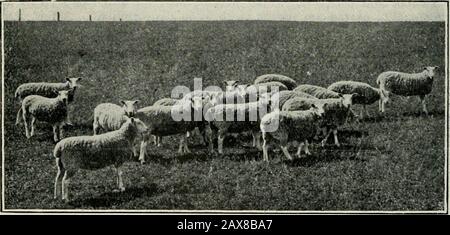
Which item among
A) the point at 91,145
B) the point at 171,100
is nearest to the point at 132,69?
the point at 171,100

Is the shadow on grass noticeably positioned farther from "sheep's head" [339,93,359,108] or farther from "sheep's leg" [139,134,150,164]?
"sheep's head" [339,93,359,108]

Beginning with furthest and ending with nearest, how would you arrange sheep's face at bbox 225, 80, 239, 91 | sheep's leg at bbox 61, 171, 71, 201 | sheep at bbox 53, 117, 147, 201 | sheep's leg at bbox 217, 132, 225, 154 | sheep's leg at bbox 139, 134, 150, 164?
sheep's face at bbox 225, 80, 239, 91 < sheep's leg at bbox 217, 132, 225, 154 < sheep's leg at bbox 139, 134, 150, 164 < sheep's leg at bbox 61, 171, 71, 201 < sheep at bbox 53, 117, 147, 201

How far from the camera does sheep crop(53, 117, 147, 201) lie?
386 inches

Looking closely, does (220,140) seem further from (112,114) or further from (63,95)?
(63,95)

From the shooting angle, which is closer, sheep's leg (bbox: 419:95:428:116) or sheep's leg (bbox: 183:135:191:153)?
sheep's leg (bbox: 183:135:191:153)

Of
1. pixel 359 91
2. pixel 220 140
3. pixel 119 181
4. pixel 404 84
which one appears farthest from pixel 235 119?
pixel 404 84

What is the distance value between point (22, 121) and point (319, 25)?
5356 mm

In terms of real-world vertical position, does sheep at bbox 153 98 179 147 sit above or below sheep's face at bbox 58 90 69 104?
below

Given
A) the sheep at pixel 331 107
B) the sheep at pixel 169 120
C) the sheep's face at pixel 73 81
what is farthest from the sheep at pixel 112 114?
the sheep at pixel 331 107

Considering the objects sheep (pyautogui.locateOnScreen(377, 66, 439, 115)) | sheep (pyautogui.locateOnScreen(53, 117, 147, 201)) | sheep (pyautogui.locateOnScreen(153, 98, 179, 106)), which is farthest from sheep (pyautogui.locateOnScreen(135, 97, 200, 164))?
sheep (pyautogui.locateOnScreen(377, 66, 439, 115))

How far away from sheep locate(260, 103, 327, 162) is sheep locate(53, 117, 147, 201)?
2.08 metres

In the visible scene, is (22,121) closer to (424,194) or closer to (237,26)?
(237,26)

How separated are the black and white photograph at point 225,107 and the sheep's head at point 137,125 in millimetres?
46
